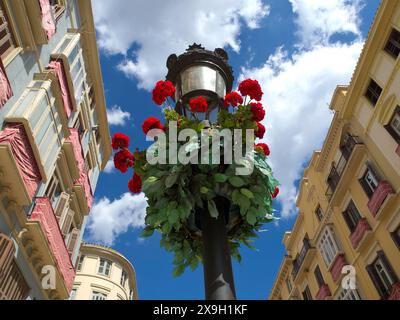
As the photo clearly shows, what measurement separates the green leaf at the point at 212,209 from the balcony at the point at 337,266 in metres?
17.0

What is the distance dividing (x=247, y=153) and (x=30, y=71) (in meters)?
11.8

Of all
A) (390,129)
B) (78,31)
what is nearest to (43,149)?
(78,31)

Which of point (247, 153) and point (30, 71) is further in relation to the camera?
point (30, 71)

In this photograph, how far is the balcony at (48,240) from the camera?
11.6 m

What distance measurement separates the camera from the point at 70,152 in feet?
49.4

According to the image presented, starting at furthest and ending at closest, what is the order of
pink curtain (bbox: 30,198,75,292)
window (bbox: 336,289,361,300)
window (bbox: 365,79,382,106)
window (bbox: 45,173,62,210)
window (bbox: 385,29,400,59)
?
window (bbox: 365,79,382,106), window (bbox: 336,289,361,300), window (bbox: 385,29,400,59), window (bbox: 45,173,62,210), pink curtain (bbox: 30,198,75,292)

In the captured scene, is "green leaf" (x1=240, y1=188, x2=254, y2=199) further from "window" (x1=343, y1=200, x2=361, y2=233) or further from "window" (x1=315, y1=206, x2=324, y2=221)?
"window" (x1=315, y1=206, x2=324, y2=221)

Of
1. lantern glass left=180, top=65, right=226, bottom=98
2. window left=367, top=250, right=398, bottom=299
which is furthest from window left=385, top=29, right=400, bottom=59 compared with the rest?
lantern glass left=180, top=65, right=226, bottom=98

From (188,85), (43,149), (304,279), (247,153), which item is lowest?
(247,153)

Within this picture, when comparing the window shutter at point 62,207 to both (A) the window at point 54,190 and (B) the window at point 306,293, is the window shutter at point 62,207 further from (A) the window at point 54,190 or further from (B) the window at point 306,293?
(B) the window at point 306,293

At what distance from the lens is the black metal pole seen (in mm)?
2658

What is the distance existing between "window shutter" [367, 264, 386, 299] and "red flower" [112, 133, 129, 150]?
598 inches
